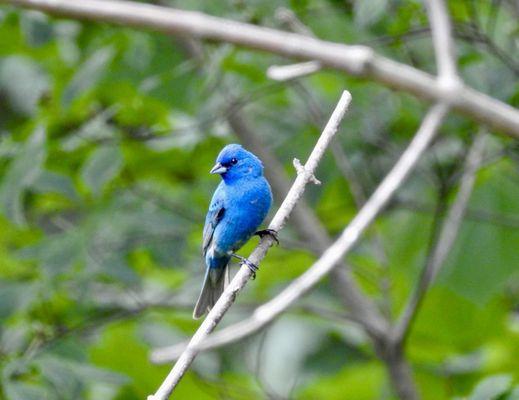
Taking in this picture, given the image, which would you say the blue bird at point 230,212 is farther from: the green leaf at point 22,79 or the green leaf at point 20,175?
the green leaf at point 22,79

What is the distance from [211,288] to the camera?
3941mm

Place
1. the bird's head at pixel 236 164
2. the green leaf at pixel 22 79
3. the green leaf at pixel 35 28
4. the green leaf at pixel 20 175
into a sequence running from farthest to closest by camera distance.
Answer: the green leaf at pixel 22 79
the green leaf at pixel 35 28
the green leaf at pixel 20 175
the bird's head at pixel 236 164

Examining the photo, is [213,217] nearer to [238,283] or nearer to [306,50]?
[238,283]

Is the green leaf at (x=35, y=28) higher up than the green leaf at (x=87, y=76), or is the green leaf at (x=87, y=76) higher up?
the green leaf at (x=35, y=28)

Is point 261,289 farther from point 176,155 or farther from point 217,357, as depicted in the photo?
point 176,155

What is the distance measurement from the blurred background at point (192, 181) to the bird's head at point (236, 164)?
44.3 inches

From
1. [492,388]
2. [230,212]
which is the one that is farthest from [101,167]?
[492,388]

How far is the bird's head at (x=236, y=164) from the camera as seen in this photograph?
3.68m

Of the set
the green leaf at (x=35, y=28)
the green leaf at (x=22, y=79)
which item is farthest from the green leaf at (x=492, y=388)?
the green leaf at (x=22, y=79)

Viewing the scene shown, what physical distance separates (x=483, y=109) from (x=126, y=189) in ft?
15.1

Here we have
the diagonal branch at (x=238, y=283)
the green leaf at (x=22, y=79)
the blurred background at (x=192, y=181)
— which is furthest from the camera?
the green leaf at (x=22, y=79)

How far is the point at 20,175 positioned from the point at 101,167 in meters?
0.53

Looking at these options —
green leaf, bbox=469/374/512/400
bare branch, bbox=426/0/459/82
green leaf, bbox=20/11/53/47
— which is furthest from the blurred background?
bare branch, bbox=426/0/459/82

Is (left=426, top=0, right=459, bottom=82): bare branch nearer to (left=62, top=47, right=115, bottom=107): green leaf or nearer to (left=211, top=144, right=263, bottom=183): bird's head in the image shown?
(left=211, top=144, right=263, bottom=183): bird's head
